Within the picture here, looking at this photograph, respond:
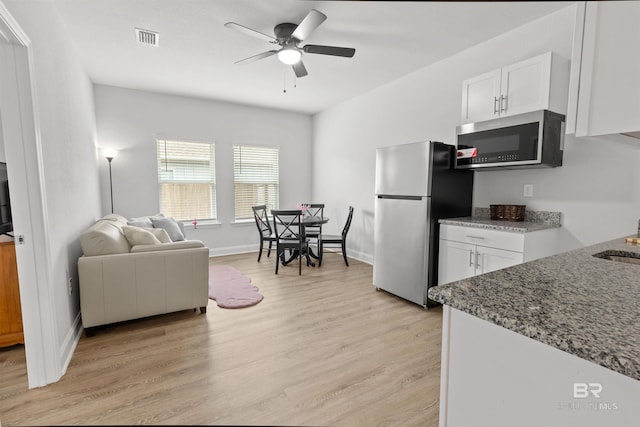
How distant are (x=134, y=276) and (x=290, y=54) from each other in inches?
93.9

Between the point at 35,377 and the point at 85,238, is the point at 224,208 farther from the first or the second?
the point at 35,377

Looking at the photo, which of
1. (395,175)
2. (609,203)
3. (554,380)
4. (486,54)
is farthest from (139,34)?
(609,203)

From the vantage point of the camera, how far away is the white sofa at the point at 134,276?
8.14 feet

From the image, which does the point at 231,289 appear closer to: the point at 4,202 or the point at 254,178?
the point at 4,202

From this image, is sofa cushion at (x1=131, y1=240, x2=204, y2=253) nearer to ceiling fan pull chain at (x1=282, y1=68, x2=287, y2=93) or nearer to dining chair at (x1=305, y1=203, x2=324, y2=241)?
dining chair at (x1=305, y1=203, x2=324, y2=241)

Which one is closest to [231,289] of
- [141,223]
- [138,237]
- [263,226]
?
[138,237]

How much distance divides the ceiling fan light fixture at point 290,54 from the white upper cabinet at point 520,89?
5.35 ft

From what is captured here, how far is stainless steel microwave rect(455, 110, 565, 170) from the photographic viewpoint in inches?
96.7

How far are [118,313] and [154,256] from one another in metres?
0.52

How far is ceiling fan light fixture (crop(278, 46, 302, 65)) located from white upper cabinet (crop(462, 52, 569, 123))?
64.2 inches

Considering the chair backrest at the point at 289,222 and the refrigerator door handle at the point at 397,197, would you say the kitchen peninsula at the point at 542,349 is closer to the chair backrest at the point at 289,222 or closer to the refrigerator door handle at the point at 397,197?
the refrigerator door handle at the point at 397,197

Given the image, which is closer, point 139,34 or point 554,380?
point 554,380

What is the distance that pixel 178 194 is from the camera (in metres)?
5.14

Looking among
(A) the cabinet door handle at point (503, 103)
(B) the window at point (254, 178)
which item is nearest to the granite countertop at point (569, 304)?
(A) the cabinet door handle at point (503, 103)
